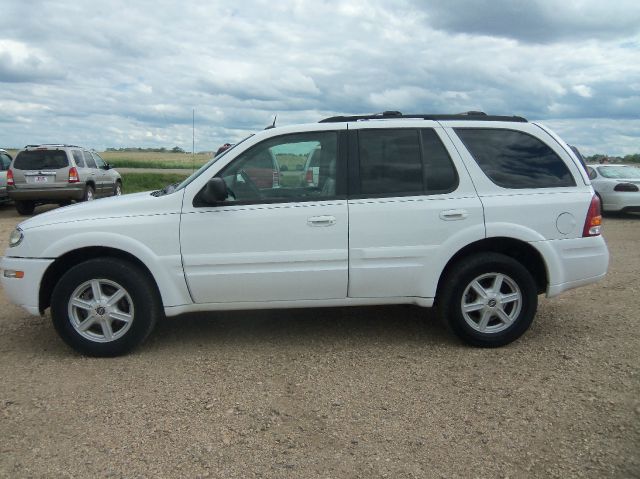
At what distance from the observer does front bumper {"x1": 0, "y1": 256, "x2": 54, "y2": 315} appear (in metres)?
4.62

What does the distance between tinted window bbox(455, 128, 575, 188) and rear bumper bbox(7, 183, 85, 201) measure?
12.1m

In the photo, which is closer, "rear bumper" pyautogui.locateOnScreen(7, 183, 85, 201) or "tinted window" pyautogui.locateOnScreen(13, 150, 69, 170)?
"rear bumper" pyautogui.locateOnScreen(7, 183, 85, 201)

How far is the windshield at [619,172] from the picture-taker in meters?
14.4

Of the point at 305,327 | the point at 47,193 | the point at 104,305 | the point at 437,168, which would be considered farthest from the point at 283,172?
the point at 47,193

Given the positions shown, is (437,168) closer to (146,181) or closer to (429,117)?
(429,117)

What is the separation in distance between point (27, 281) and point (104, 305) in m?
0.62

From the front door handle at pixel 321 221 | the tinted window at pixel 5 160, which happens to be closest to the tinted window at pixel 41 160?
the tinted window at pixel 5 160

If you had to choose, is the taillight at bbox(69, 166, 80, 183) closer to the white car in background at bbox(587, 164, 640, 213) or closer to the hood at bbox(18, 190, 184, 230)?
the hood at bbox(18, 190, 184, 230)

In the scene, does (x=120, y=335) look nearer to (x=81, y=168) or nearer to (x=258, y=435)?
(x=258, y=435)

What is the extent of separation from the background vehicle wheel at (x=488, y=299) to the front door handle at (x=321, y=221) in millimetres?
1028

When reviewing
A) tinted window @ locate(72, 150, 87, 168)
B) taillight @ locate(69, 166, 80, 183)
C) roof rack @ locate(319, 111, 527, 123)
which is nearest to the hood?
roof rack @ locate(319, 111, 527, 123)

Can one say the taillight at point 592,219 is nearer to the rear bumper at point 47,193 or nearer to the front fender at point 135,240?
the front fender at point 135,240

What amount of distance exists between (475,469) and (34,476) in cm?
222

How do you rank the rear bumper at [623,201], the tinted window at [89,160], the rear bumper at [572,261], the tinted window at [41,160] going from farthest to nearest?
the tinted window at [89,160] < the tinted window at [41,160] < the rear bumper at [623,201] < the rear bumper at [572,261]
